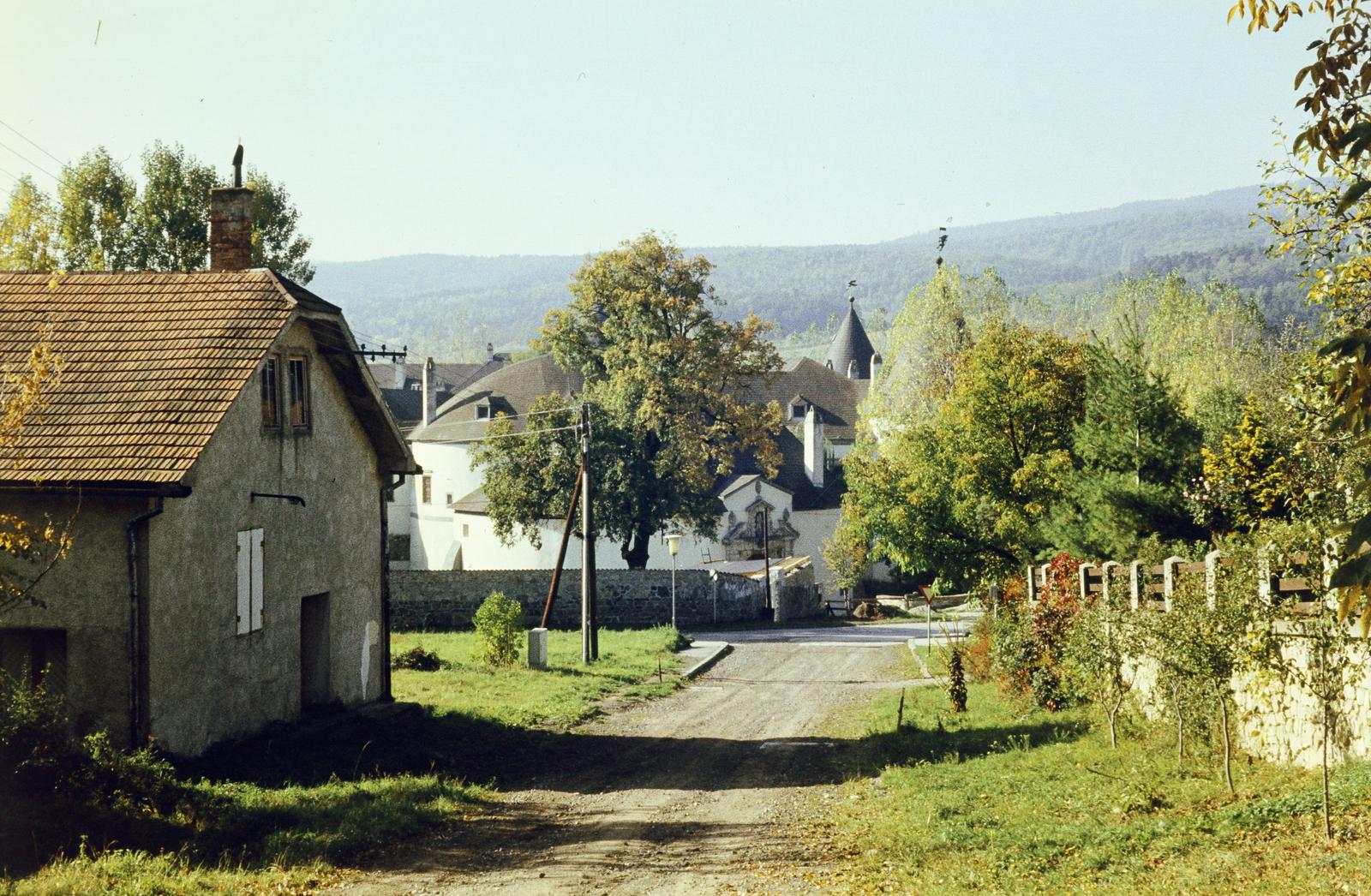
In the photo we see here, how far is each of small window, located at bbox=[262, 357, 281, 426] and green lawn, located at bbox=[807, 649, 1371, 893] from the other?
989 centimetres

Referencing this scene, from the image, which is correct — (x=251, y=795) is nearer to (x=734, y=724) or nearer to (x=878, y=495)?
(x=734, y=724)

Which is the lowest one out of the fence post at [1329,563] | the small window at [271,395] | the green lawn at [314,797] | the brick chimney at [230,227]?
the green lawn at [314,797]

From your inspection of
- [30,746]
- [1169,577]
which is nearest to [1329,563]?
[1169,577]

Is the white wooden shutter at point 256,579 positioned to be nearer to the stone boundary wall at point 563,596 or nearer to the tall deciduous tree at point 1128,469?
the tall deciduous tree at point 1128,469

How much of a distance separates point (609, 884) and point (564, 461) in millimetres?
37661

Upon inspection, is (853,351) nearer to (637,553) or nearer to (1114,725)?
(637,553)

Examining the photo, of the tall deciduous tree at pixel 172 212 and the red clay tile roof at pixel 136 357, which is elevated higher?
the tall deciduous tree at pixel 172 212

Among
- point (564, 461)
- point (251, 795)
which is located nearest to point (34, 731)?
point (251, 795)

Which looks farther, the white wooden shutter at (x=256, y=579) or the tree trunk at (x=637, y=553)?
the tree trunk at (x=637, y=553)

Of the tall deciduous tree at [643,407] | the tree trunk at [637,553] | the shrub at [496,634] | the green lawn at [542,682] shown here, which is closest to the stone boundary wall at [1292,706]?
the green lawn at [542,682]

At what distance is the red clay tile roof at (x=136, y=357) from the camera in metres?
14.9

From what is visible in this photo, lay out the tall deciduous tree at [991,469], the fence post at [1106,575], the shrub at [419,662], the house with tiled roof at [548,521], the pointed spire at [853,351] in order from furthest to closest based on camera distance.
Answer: the pointed spire at [853,351]
the house with tiled roof at [548,521]
the tall deciduous tree at [991,469]
the shrub at [419,662]
the fence post at [1106,575]

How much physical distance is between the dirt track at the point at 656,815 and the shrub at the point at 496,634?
18.0 ft

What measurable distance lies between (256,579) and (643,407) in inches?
1246
